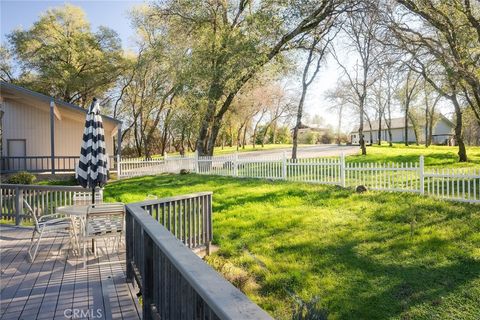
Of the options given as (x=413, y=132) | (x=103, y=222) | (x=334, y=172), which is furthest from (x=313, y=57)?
(x=413, y=132)

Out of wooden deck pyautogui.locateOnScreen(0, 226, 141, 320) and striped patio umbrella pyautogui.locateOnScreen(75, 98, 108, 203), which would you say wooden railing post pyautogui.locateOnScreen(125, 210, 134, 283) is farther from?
striped patio umbrella pyautogui.locateOnScreen(75, 98, 108, 203)

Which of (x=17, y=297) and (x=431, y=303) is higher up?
(x=17, y=297)

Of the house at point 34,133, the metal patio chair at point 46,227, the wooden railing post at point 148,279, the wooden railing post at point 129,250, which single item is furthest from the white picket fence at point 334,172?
the metal patio chair at point 46,227

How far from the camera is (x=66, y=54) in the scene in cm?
2980

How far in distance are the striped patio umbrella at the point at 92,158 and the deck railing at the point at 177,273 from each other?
1.86 metres

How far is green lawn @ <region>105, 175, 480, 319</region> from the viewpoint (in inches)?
204

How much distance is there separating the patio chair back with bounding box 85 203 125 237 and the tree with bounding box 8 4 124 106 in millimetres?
27018

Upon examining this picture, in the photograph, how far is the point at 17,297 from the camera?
14.5 ft

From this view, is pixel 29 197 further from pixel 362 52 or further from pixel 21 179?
pixel 362 52

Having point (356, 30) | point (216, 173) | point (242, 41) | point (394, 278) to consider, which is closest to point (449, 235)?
point (394, 278)

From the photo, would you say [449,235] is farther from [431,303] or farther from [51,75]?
[51,75]

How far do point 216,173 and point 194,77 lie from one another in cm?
533

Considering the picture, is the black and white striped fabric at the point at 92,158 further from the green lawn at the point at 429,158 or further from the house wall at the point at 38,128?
the green lawn at the point at 429,158

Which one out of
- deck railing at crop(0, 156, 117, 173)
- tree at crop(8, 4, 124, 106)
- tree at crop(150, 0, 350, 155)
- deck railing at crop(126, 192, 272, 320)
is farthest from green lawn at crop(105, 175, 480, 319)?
tree at crop(8, 4, 124, 106)
